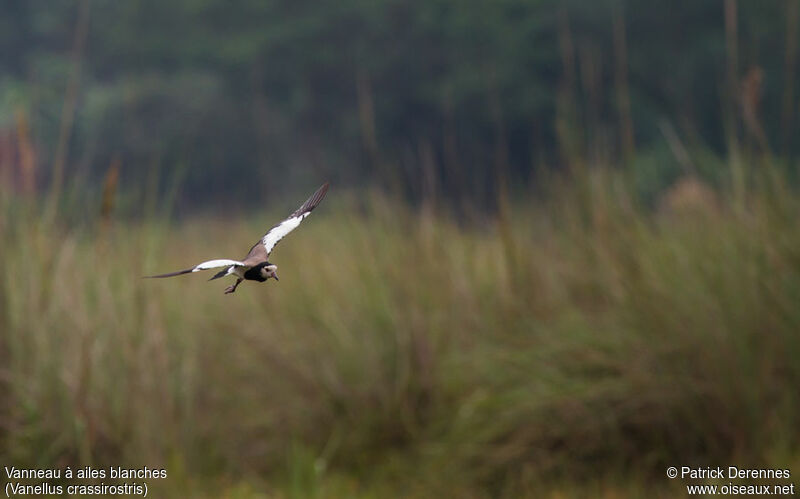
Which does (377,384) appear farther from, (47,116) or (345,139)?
(47,116)

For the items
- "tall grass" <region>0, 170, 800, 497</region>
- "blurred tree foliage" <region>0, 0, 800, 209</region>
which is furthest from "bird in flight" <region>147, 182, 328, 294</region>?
"blurred tree foliage" <region>0, 0, 800, 209</region>

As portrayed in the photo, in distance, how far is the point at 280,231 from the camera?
2.53ft

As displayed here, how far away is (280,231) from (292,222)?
0.06 feet

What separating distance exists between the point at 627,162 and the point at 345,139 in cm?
1068

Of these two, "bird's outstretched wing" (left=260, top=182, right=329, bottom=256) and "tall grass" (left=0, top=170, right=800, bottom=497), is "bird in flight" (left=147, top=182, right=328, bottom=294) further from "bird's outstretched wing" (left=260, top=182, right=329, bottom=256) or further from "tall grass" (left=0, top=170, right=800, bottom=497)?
"tall grass" (left=0, top=170, right=800, bottom=497)

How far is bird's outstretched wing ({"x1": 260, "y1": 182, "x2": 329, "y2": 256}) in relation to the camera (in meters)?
0.76

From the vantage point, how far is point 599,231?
12.8 feet

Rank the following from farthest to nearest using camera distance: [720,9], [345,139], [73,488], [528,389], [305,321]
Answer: [345,139]
[720,9]
[305,321]
[528,389]
[73,488]

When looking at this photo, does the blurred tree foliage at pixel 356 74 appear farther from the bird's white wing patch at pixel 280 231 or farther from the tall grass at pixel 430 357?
the bird's white wing patch at pixel 280 231

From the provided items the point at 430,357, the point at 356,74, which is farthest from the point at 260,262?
the point at 356,74

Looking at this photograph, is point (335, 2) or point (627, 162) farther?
point (335, 2)

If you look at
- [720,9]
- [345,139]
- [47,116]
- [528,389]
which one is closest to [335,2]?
[345,139]

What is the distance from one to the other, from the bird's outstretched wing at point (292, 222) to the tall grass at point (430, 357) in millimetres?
2110

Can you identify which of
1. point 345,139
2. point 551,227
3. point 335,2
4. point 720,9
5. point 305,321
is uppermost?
point 335,2
